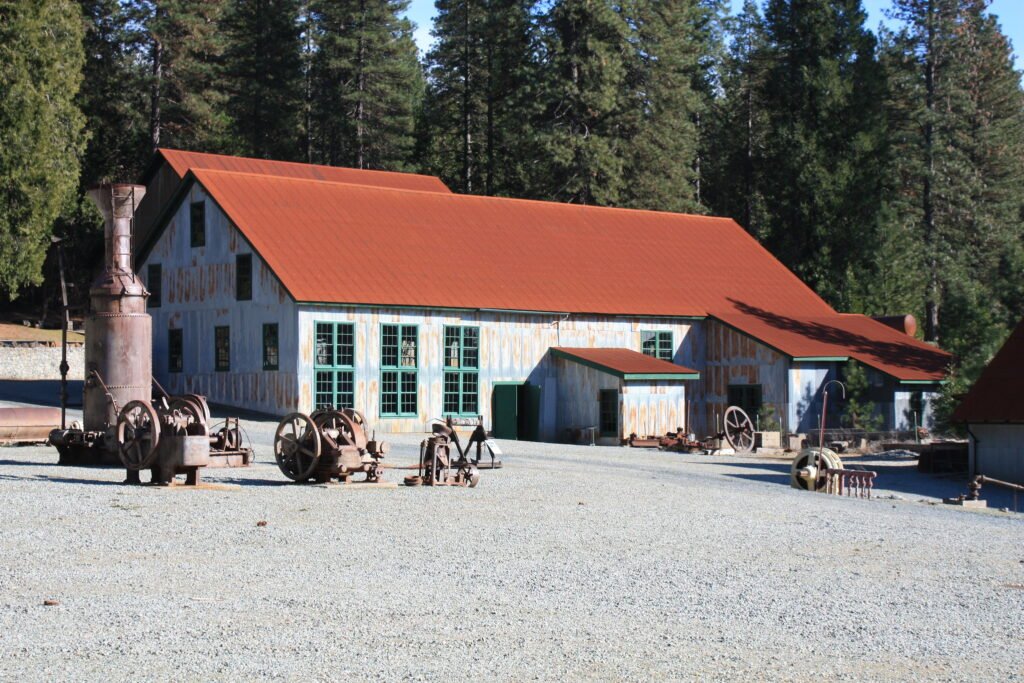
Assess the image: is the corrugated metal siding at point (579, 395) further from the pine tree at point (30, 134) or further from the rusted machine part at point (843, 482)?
the pine tree at point (30, 134)

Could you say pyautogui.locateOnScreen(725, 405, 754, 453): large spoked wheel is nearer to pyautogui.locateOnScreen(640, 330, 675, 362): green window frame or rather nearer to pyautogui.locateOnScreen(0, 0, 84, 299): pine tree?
pyautogui.locateOnScreen(640, 330, 675, 362): green window frame

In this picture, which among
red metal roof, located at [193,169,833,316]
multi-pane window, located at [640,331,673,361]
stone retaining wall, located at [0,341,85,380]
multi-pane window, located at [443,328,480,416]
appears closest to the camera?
red metal roof, located at [193,169,833,316]

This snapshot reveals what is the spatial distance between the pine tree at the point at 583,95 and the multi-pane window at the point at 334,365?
2515 centimetres

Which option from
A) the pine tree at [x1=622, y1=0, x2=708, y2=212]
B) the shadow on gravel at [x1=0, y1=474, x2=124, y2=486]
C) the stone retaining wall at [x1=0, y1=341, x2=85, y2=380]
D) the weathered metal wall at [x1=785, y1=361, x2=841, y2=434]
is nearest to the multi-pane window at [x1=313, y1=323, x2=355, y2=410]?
the weathered metal wall at [x1=785, y1=361, x2=841, y2=434]

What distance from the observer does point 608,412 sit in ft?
131

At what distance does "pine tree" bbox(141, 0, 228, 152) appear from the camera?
197 feet

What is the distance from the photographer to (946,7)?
63.7m

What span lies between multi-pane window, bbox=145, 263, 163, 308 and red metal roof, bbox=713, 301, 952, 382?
18119 millimetres

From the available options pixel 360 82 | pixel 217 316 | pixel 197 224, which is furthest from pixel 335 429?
pixel 360 82

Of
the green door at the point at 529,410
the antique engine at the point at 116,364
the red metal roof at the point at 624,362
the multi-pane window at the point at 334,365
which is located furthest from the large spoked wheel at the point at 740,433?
the antique engine at the point at 116,364

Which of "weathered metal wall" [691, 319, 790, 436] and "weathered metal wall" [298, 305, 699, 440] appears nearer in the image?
"weathered metal wall" [298, 305, 699, 440]

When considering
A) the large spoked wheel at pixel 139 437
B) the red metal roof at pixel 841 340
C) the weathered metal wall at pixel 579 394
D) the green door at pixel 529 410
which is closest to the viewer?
the large spoked wheel at pixel 139 437

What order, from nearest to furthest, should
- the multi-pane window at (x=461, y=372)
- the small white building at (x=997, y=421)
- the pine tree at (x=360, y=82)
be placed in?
the small white building at (x=997, y=421) < the multi-pane window at (x=461, y=372) < the pine tree at (x=360, y=82)

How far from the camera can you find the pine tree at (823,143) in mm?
63219
